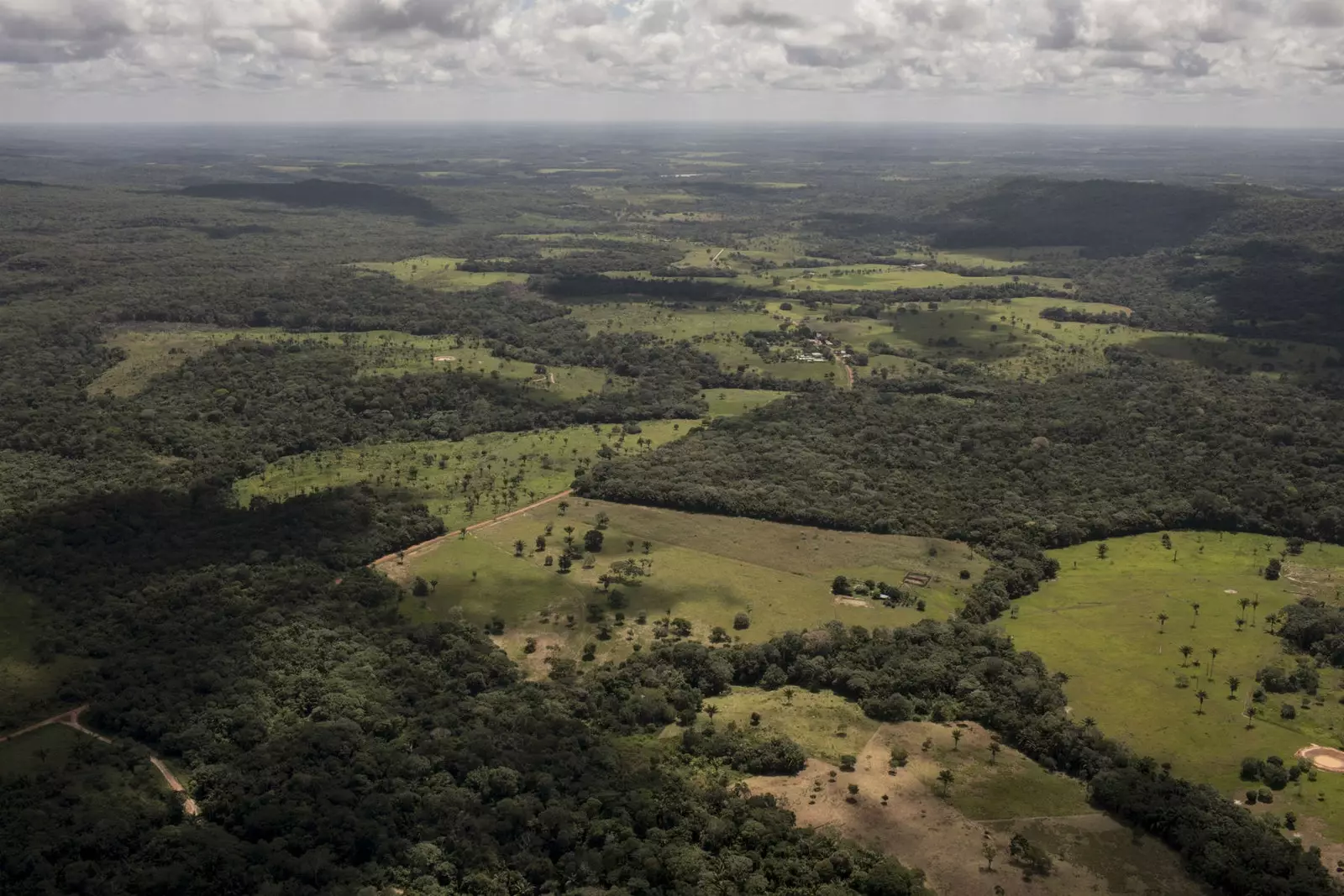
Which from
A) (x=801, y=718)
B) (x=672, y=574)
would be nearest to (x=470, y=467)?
(x=672, y=574)

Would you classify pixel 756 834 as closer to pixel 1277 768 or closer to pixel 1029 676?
pixel 1029 676

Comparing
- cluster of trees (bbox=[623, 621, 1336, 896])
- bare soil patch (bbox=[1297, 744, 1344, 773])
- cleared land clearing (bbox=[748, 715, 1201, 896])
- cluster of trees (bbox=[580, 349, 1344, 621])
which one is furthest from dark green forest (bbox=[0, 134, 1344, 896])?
bare soil patch (bbox=[1297, 744, 1344, 773])

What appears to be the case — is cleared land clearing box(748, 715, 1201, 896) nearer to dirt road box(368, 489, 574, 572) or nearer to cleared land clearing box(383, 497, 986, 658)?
cleared land clearing box(383, 497, 986, 658)

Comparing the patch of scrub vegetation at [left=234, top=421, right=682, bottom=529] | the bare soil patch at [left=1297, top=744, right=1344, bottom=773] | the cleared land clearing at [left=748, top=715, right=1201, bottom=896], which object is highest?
the patch of scrub vegetation at [left=234, top=421, right=682, bottom=529]

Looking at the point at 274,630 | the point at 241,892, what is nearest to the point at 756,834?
the point at 241,892

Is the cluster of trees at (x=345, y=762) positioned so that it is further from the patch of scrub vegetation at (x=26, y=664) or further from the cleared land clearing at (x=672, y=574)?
the cleared land clearing at (x=672, y=574)
